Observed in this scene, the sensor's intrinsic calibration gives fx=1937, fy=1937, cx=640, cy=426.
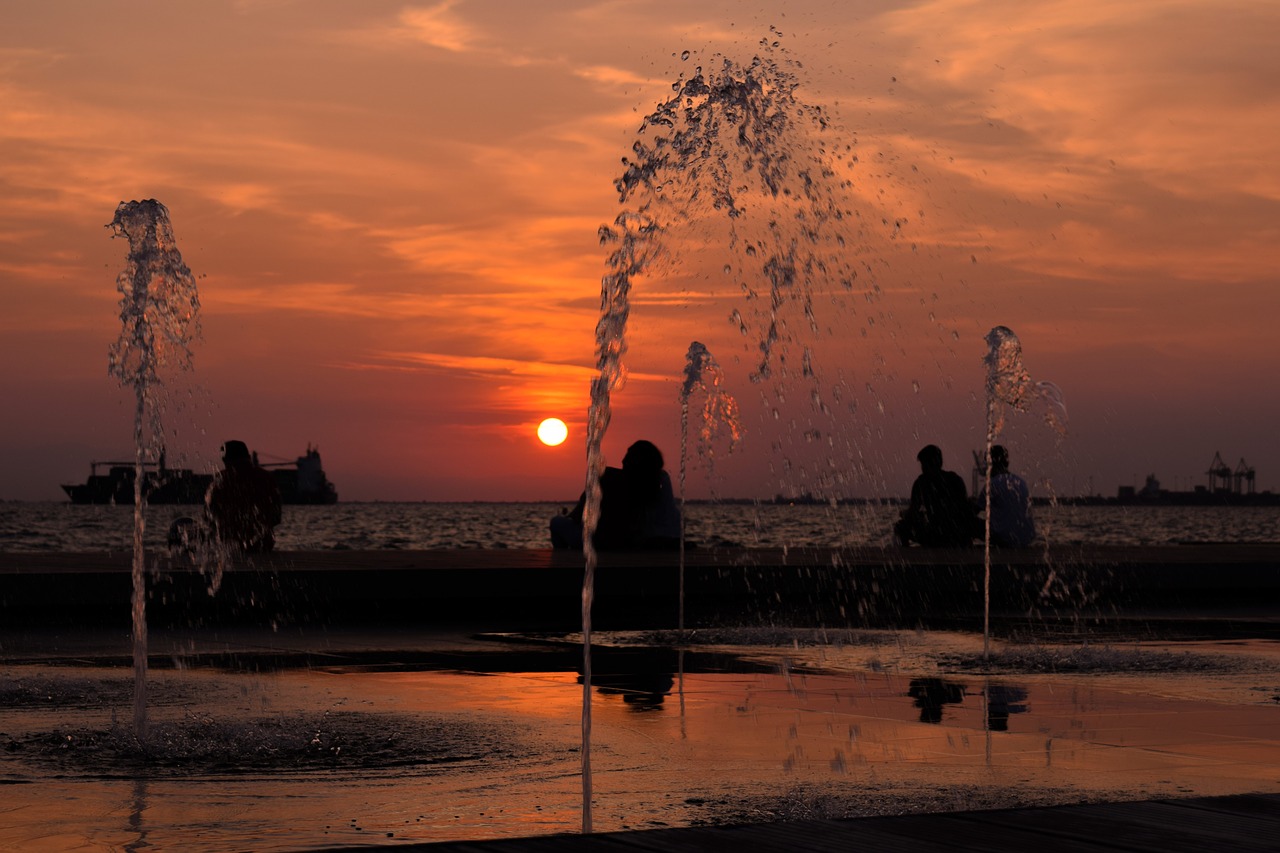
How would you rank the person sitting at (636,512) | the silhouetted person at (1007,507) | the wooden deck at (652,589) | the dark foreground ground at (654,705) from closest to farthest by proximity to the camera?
the dark foreground ground at (654,705) < the wooden deck at (652,589) < the person sitting at (636,512) < the silhouetted person at (1007,507)

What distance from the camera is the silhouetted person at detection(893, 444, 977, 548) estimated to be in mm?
20000

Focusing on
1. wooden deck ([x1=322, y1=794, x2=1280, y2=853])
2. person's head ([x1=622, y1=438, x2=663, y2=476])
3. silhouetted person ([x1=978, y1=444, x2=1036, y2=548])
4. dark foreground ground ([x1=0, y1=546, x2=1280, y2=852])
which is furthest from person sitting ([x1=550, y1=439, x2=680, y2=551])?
wooden deck ([x1=322, y1=794, x2=1280, y2=853])

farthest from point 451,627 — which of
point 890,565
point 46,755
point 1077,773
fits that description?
point 1077,773

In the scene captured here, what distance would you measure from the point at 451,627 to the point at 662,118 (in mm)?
4159

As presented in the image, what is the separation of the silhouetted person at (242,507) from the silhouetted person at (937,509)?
670 cm

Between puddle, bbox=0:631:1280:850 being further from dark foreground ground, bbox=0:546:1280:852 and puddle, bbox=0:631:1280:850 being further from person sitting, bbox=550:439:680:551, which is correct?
person sitting, bbox=550:439:680:551

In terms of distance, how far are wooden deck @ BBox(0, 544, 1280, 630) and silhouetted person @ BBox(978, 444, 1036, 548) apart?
1.77 meters

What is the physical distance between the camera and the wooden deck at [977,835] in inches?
148

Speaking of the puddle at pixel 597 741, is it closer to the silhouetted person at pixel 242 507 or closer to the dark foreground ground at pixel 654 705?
the dark foreground ground at pixel 654 705

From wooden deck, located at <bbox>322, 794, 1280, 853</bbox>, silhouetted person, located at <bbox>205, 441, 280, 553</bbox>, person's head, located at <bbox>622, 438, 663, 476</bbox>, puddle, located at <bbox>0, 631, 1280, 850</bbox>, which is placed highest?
person's head, located at <bbox>622, 438, 663, 476</bbox>

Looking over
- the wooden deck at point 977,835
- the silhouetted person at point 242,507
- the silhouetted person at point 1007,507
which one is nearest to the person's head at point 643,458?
the silhouetted person at point 242,507

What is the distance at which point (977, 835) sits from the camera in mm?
3936

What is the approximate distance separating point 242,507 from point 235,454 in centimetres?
63

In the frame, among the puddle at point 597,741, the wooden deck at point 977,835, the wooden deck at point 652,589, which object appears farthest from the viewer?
the wooden deck at point 652,589
